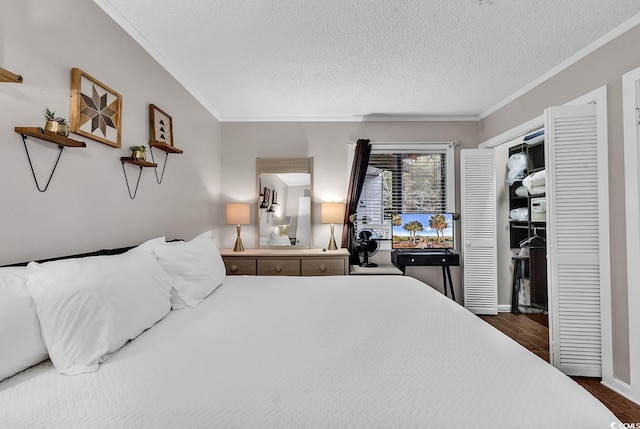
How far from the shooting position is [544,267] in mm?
4008

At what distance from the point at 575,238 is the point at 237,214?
3253 mm

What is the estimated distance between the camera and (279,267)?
3338 millimetres

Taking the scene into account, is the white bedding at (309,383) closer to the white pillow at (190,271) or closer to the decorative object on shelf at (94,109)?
the white pillow at (190,271)

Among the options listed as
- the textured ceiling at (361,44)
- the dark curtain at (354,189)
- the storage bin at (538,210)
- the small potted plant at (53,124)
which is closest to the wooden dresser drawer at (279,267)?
the dark curtain at (354,189)

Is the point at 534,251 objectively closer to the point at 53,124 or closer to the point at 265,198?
the point at 265,198

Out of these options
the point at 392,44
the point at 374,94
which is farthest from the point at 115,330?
the point at 374,94

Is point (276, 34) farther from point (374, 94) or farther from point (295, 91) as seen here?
point (374, 94)

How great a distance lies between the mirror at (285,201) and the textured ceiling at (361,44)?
836 mm

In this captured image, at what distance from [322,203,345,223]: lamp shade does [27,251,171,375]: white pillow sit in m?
2.53

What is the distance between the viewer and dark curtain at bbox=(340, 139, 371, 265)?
12.7 feet

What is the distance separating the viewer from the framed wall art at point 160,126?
92.3 inches

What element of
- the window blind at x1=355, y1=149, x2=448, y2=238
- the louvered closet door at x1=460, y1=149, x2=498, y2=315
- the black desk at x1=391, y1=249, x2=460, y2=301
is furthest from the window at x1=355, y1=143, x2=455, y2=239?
the black desk at x1=391, y1=249, x2=460, y2=301

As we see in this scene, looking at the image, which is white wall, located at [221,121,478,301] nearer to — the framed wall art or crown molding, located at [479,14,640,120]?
the framed wall art

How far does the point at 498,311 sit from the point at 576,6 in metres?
3.41
